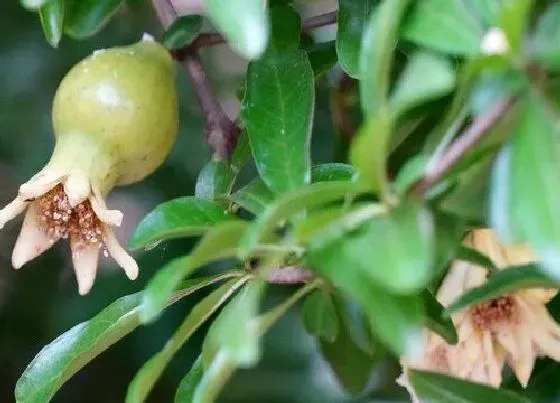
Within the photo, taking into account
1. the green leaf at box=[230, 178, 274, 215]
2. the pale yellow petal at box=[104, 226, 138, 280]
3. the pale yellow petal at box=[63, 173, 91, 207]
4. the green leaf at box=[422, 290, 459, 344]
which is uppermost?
the green leaf at box=[230, 178, 274, 215]

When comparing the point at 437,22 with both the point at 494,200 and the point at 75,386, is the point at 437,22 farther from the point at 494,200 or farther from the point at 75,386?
the point at 75,386

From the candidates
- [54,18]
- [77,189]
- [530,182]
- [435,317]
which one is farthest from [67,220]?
[530,182]

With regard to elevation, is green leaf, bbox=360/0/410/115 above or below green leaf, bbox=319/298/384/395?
above

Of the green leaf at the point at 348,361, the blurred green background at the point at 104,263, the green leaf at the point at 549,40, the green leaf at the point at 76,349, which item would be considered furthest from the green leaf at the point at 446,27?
the blurred green background at the point at 104,263

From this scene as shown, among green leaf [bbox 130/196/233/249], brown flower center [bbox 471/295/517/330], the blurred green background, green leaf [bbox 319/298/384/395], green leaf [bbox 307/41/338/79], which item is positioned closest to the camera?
green leaf [bbox 130/196/233/249]

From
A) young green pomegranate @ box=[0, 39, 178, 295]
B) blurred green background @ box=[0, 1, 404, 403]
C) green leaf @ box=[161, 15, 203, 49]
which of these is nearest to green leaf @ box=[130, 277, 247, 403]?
young green pomegranate @ box=[0, 39, 178, 295]

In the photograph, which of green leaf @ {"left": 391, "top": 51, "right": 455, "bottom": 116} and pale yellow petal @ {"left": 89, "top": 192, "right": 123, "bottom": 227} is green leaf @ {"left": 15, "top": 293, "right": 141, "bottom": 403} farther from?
green leaf @ {"left": 391, "top": 51, "right": 455, "bottom": 116}

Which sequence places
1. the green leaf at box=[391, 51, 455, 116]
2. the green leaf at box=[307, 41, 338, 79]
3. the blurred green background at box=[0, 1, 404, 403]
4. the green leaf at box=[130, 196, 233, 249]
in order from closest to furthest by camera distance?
the green leaf at box=[391, 51, 455, 116], the green leaf at box=[130, 196, 233, 249], the green leaf at box=[307, 41, 338, 79], the blurred green background at box=[0, 1, 404, 403]
